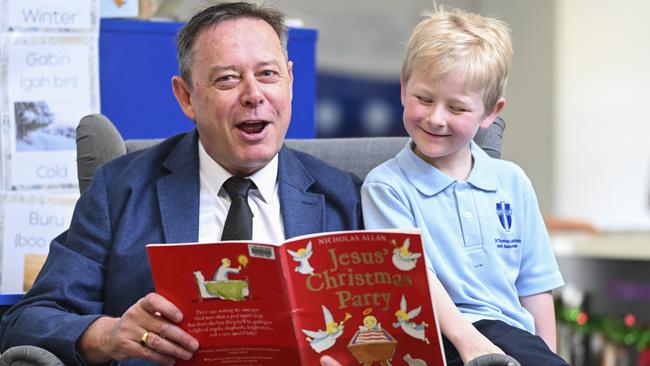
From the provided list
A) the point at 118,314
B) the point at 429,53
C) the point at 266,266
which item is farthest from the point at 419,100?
the point at 118,314

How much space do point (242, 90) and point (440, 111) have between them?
1.33ft

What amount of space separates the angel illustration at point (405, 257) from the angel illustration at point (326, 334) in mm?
129

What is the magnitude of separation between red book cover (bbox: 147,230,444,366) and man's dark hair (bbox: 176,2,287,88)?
0.62 m

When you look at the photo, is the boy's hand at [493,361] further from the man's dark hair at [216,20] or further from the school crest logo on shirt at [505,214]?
the man's dark hair at [216,20]

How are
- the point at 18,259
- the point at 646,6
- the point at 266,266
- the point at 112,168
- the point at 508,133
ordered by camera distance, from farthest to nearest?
the point at 508,133, the point at 646,6, the point at 18,259, the point at 112,168, the point at 266,266

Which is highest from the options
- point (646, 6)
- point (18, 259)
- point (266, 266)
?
point (646, 6)

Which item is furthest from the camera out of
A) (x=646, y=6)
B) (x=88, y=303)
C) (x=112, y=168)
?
(x=646, y=6)

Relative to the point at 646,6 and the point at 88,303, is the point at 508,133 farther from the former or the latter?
the point at 88,303

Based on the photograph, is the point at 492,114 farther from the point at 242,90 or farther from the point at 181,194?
the point at 181,194

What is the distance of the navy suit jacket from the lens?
2.24 metres

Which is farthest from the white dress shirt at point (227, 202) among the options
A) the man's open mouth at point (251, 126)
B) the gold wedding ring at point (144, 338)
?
the gold wedding ring at point (144, 338)

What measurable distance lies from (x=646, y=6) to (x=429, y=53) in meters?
5.49

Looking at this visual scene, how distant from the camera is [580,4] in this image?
→ 7508 mm

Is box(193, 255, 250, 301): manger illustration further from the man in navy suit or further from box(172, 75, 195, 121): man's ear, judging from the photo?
box(172, 75, 195, 121): man's ear
